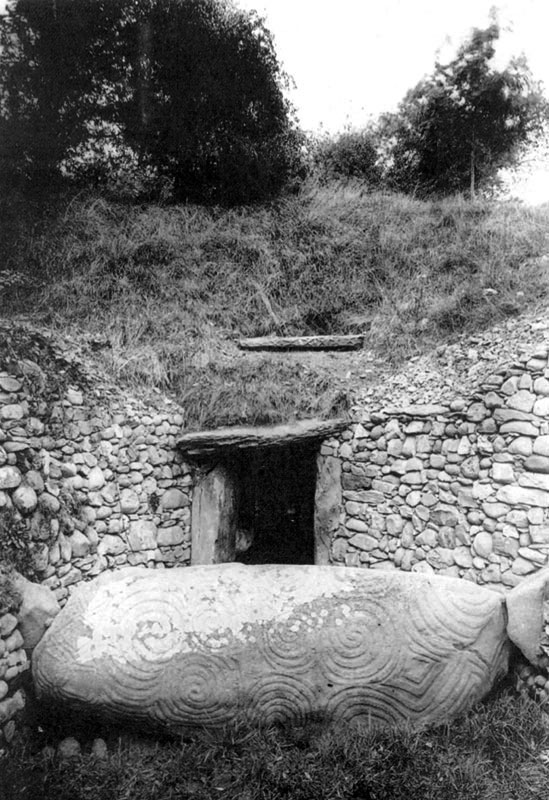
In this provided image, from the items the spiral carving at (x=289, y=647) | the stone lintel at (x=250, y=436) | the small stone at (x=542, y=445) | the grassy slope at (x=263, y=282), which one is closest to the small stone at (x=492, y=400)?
the small stone at (x=542, y=445)

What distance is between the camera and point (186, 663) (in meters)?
3.45

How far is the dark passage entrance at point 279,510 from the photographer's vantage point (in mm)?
7348

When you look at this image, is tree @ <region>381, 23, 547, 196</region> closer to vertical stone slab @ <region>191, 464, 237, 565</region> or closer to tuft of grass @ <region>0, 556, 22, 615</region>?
vertical stone slab @ <region>191, 464, 237, 565</region>

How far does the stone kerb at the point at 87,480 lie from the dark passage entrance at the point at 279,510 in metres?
1.79

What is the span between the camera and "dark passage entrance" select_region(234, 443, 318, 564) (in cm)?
735

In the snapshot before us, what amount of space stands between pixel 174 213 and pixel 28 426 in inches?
247

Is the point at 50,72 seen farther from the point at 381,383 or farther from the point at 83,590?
the point at 83,590

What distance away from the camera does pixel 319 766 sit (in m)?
3.17

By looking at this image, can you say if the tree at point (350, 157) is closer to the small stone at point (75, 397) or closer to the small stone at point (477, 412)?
the small stone at point (477, 412)

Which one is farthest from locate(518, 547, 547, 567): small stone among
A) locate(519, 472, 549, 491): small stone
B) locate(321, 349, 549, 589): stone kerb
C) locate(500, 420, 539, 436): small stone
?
locate(500, 420, 539, 436): small stone

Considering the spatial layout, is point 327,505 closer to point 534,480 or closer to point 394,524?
point 394,524

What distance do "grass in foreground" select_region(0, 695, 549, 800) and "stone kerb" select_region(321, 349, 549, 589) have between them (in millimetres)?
1505

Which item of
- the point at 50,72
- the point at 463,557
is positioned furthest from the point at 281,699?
the point at 50,72

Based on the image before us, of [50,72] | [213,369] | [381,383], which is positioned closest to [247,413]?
[213,369]
